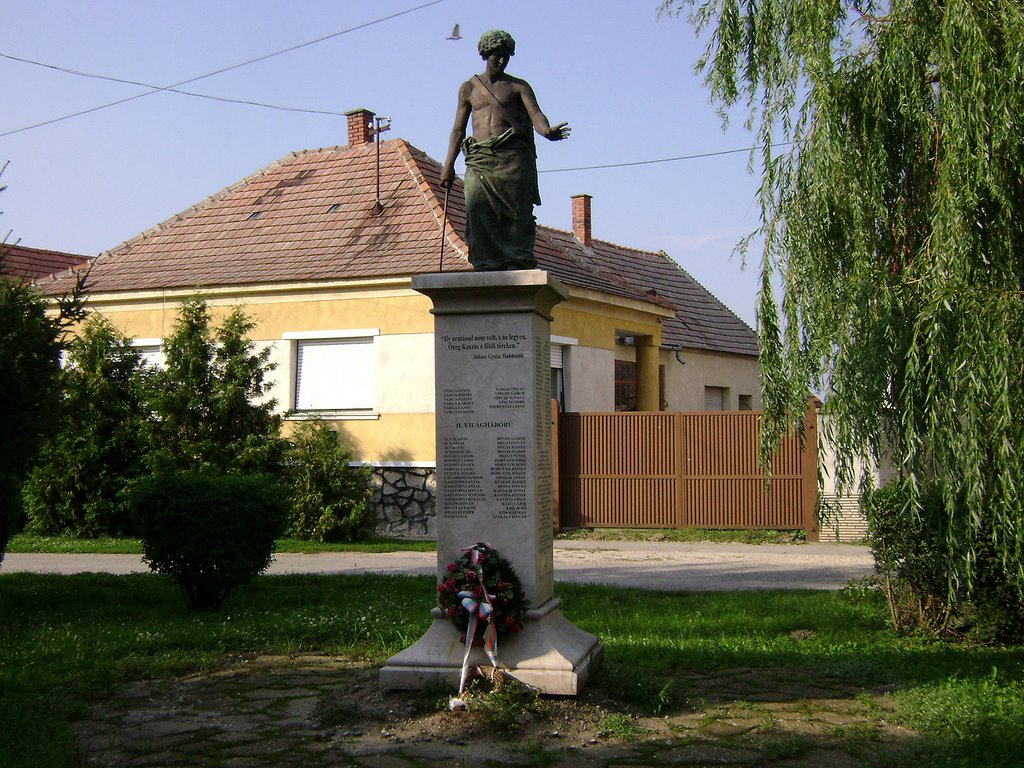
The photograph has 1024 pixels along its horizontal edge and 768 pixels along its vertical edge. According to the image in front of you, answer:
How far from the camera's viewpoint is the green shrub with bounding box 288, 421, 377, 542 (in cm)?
1744

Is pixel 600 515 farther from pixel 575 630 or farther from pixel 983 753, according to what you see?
pixel 983 753

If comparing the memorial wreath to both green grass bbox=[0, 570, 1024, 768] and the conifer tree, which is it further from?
the conifer tree

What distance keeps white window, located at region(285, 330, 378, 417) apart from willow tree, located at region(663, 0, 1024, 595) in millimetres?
10825

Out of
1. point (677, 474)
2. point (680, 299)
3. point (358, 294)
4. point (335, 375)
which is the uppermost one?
point (680, 299)

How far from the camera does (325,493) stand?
17562 mm

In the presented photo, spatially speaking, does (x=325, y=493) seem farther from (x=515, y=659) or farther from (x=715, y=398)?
(x=715, y=398)

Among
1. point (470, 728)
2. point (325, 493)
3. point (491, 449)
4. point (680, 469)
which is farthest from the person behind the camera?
point (680, 469)

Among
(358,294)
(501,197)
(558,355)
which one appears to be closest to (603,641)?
(501,197)

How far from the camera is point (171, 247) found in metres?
22.2

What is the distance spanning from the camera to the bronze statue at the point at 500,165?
7.07 meters

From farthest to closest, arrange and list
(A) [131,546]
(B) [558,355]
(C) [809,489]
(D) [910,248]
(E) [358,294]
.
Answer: (B) [558,355], (E) [358,294], (C) [809,489], (A) [131,546], (D) [910,248]

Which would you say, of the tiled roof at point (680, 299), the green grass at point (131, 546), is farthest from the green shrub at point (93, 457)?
the tiled roof at point (680, 299)

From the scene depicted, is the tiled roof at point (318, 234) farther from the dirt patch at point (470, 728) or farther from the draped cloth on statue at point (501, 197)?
the dirt patch at point (470, 728)

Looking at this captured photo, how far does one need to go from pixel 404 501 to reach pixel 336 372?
8.46 feet
